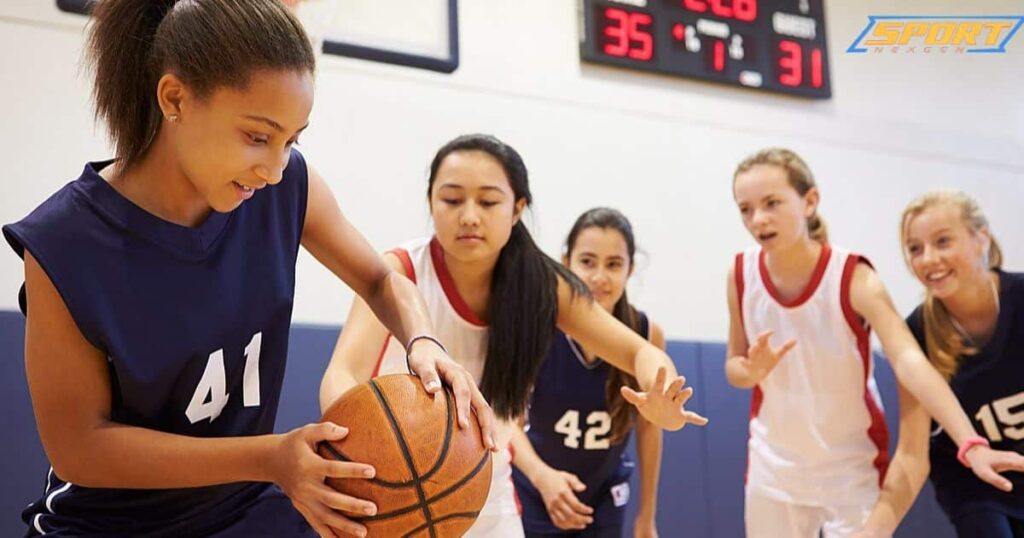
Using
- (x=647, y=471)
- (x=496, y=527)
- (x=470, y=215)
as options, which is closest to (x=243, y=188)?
(x=470, y=215)

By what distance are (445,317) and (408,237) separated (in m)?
1.92

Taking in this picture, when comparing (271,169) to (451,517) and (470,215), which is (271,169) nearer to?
(451,517)

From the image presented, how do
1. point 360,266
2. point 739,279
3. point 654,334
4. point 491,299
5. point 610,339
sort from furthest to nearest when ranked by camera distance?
point 654,334
point 739,279
point 491,299
point 610,339
point 360,266

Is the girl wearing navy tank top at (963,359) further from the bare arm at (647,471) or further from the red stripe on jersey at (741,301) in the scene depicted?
the bare arm at (647,471)

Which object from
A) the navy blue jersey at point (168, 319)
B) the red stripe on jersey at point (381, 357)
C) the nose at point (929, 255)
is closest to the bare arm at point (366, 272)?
the navy blue jersey at point (168, 319)

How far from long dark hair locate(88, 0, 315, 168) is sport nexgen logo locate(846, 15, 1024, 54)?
5301 mm

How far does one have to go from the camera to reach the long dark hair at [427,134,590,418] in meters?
2.51

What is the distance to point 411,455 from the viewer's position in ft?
4.90

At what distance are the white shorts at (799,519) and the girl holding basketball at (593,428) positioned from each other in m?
0.39

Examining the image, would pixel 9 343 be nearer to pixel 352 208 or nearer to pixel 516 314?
pixel 352 208

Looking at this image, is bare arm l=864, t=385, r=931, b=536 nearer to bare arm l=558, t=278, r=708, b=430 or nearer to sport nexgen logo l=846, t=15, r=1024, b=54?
bare arm l=558, t=278, r=708, b=430

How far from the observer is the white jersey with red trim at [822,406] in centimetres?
331

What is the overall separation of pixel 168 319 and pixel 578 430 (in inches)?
85.2

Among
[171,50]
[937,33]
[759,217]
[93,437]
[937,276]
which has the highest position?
[937,33]
